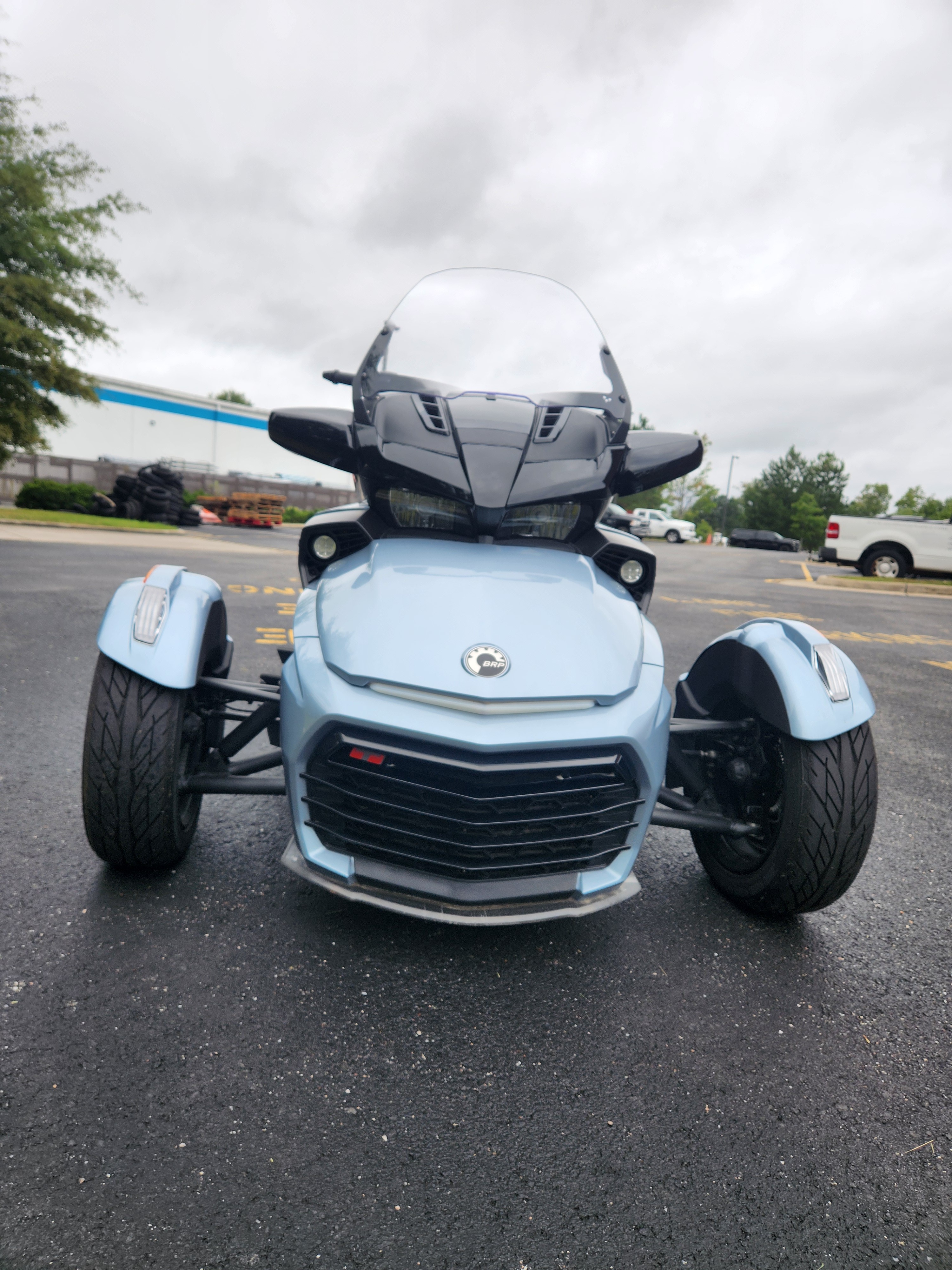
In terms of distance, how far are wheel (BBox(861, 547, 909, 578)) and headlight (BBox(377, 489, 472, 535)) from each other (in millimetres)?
17398

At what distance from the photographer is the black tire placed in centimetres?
1703

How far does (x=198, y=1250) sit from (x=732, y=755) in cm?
188

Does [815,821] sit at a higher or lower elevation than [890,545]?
lower

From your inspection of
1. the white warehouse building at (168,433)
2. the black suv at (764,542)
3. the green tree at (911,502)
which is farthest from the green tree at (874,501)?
the white warehouse building at (168,433)

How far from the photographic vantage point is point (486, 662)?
1.73 m

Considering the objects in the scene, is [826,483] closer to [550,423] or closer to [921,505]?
[921,505]

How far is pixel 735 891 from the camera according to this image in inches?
91.4

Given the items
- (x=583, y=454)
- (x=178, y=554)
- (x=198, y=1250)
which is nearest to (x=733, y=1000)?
(x=198, y=1250)

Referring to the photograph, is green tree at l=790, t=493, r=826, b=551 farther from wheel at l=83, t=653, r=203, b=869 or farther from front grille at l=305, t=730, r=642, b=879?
wheel at l=83, t=653, r=203, b=869

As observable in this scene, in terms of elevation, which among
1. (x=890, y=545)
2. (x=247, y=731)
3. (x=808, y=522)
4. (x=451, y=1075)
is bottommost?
(x=451, y=1075)

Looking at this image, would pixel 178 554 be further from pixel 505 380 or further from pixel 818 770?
pixel 818 770

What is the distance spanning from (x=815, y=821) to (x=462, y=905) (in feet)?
3.32

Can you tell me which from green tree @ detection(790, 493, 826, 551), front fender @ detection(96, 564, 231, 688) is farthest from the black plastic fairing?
green tree @ detection(790, 493, 826, 551)

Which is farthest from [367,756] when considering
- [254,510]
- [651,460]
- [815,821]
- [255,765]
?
[254,510]
